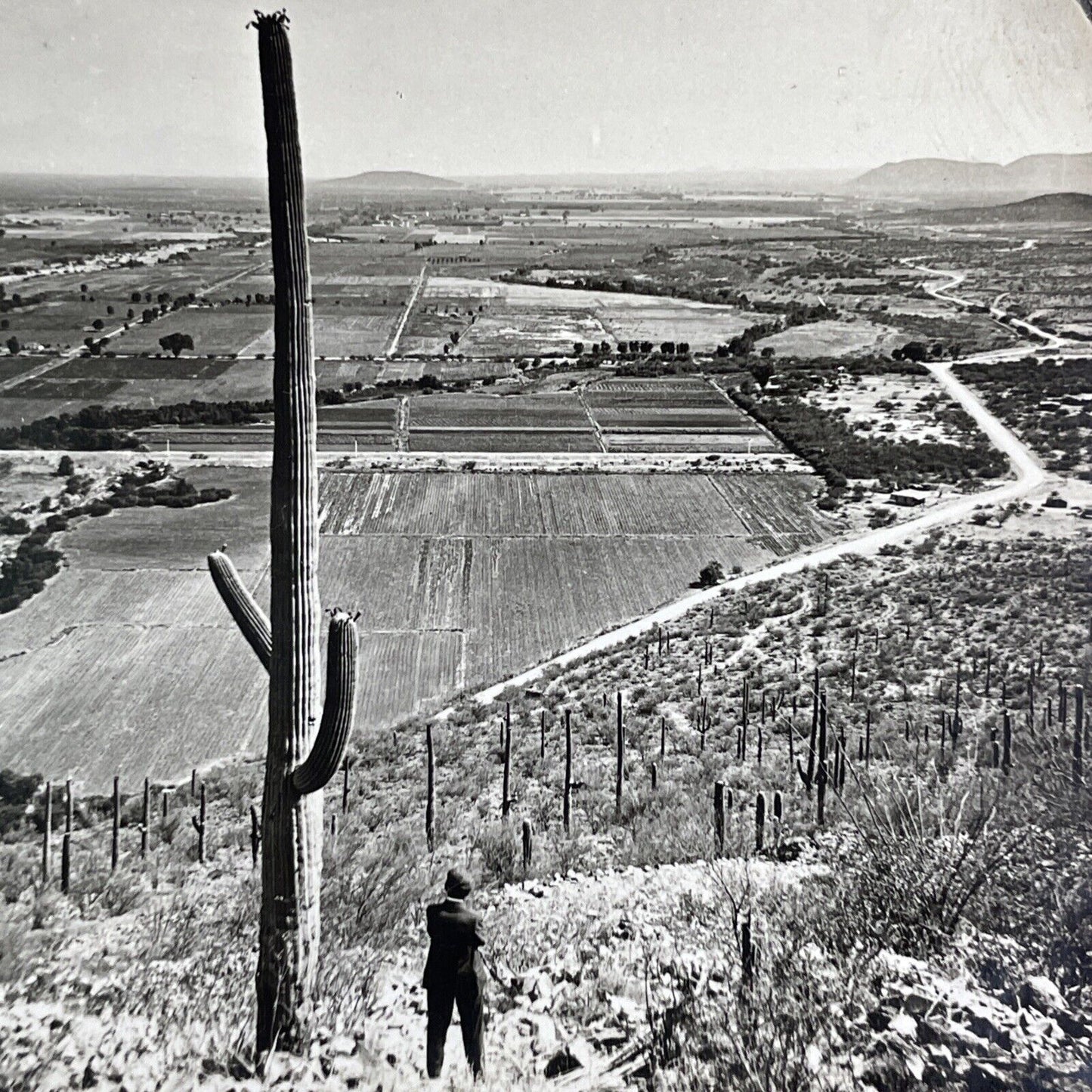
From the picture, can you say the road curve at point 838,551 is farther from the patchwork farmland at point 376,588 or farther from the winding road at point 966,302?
the winding road at point 966,302

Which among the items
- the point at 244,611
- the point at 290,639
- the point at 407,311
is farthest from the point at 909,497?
the point at 407,311

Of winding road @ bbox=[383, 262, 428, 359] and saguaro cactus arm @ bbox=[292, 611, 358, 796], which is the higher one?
saguaro cactus arm @ bbox=[292, 611, 358, 796]

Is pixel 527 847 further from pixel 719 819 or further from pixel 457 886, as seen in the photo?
pixel 457 886

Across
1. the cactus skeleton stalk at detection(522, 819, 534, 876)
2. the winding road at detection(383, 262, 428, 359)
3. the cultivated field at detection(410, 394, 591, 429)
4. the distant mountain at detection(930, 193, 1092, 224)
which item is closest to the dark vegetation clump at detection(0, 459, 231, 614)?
the cultivated field at detection(410, 394, 591, 429)

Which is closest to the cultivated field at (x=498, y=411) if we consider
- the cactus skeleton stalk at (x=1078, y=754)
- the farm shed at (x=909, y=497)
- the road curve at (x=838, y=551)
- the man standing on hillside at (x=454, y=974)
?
the farm shed at (x=909, y=497)

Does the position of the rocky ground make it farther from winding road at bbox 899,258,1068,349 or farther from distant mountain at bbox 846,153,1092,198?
winding road at bbox 899,258,1068,349

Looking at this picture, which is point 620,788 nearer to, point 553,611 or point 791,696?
point 791,696
